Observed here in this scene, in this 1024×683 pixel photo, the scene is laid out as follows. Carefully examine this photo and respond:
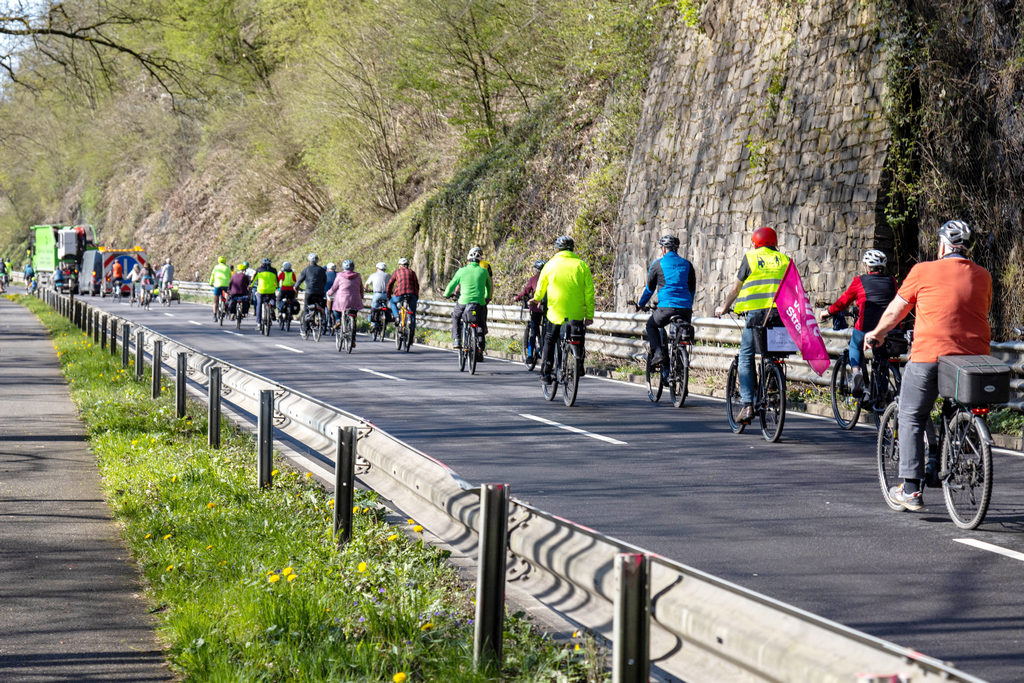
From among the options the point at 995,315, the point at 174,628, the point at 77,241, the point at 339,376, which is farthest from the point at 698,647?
the point at 77,241

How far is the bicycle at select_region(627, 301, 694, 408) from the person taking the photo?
47.9 ft

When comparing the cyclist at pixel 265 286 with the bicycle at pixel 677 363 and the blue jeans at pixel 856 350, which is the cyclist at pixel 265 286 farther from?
the blue jeans at pixel 856 350

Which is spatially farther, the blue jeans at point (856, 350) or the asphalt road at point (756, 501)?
the blue jeans at point (856, 350)

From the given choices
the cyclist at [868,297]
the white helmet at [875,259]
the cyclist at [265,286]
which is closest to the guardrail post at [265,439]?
the cyclist at [868,297]

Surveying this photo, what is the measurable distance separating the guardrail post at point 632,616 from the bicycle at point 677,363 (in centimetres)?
1170

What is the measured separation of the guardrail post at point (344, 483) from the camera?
6203 mm

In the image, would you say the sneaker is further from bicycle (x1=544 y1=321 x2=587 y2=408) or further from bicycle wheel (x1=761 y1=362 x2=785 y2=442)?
bicycle (x1=544 y1=321 x2=587 y2=408)

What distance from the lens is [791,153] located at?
19.0 m

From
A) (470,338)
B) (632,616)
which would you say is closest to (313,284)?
(470,338)

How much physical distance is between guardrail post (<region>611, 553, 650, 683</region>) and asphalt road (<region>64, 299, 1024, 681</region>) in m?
2.17

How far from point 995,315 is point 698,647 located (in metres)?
13.6

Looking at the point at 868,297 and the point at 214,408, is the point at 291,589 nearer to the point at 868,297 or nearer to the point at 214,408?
the point at 214,408

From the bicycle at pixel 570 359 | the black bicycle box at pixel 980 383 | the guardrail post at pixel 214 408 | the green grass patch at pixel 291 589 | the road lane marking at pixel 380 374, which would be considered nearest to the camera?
the green grass patch at pixel 291 589

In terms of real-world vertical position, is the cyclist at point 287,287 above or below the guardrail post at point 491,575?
above
